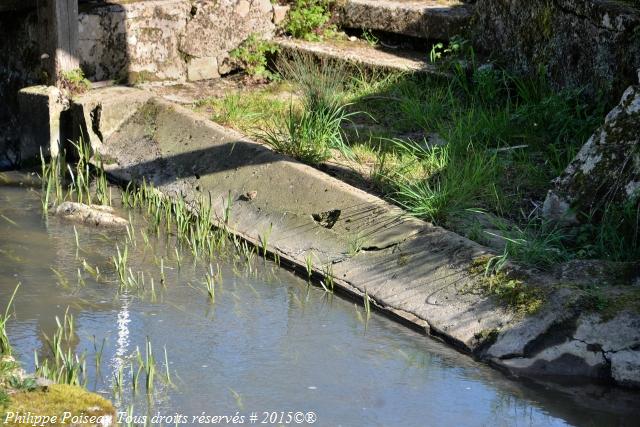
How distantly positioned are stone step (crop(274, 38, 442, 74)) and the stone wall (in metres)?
0.59

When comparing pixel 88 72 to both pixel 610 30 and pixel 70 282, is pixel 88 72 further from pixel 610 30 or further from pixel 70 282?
pixel 610 30

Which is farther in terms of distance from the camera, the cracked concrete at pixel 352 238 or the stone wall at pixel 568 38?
the stone wall at pixel 568 38

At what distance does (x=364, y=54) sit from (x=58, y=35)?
2704 mm

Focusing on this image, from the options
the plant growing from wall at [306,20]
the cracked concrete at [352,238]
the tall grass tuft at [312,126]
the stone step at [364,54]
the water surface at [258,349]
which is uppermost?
the plant growing from wall at [306,20]

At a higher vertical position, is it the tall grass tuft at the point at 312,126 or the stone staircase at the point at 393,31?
the stone staircase at the point at 393,31

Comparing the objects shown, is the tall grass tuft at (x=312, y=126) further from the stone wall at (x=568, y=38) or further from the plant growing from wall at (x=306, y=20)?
the plant growing from wall at (x=306, y=20)

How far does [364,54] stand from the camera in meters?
9.56

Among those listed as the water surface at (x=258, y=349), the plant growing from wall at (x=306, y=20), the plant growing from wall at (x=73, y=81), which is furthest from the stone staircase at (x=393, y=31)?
the water surface at (x=258, y=349)

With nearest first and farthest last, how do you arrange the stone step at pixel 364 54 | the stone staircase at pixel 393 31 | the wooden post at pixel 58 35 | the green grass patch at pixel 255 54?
1. the wooden post at pixel 58 35
2. the stone step at pixel 364 54
3. the stone staircase at pixel 393 31
4. the green grass patch at pixel 255 54

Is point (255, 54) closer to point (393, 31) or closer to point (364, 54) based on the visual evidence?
point (364, 54)

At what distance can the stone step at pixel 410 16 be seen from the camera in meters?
9.50

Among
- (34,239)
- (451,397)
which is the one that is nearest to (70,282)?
(34,239)

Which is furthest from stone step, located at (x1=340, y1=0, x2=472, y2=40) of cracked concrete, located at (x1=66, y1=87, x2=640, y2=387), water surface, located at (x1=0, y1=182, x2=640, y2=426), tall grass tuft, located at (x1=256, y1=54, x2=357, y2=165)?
water surface, located at (x1=0, y1=182, x2=640, y2=426)

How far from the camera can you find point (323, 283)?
631 centimetres
